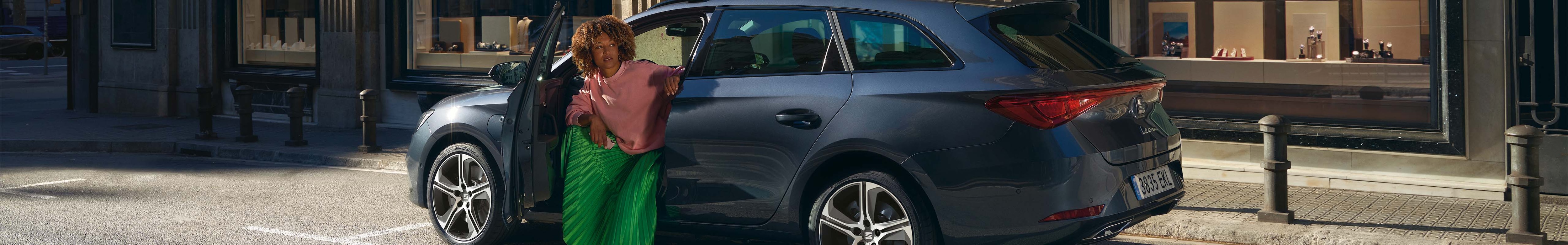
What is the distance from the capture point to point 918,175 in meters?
4.35

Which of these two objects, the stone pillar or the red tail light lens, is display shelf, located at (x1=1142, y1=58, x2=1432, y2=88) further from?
the stone pillar

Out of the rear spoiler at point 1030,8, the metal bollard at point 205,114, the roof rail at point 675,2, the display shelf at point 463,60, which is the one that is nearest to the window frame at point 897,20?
the rear spoiler at point 1030,8

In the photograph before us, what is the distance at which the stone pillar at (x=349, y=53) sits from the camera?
1369 cm

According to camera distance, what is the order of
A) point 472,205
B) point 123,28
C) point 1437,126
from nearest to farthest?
point 472,205 → point 1437,126 → point 123,28

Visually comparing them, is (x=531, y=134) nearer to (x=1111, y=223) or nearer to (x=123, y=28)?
(x=1111, y=223)

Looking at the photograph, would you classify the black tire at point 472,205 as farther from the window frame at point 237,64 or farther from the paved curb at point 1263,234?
the window frame at point 237,64

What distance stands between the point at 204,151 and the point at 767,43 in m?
8.40

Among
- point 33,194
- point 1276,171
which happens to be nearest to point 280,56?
point 33,194

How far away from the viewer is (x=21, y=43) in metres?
38.1

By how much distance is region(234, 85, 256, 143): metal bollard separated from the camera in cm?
1174

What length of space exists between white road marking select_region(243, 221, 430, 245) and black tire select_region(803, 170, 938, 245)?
2579 mm

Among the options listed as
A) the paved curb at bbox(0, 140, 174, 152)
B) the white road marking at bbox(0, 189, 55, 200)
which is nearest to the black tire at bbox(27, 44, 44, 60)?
the paved curb at bbox(0, 140, 174, 152)

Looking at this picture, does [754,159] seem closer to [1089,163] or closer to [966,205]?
[966,205]

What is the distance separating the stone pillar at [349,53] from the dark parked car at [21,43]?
28816 mm
